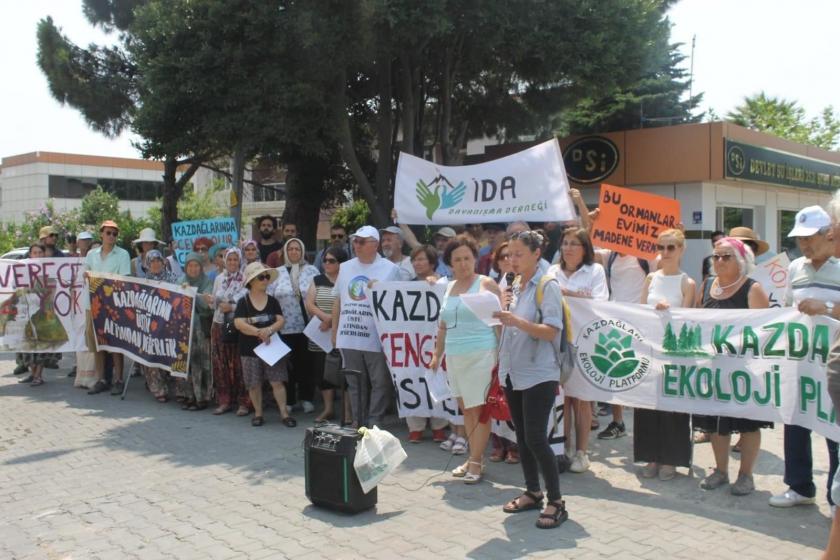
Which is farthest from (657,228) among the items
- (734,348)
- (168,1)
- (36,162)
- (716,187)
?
(36,162)

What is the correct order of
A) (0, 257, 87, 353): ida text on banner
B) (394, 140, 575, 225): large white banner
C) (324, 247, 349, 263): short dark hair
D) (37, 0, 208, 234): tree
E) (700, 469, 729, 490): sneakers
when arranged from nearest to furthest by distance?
(700, 469, 729, 490): sneakers → (394, 140, 575, 225): large white banner → (324, 247, 349, 263): short dark hair → (0, 257, 87, 353): ida text on banner → (37, 0, 208, 234): tree

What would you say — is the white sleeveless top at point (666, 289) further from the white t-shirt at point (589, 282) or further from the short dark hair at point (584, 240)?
the short dark hair at point (584, 240)

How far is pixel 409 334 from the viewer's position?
283 inches

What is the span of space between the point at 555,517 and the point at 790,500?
67.6 inches

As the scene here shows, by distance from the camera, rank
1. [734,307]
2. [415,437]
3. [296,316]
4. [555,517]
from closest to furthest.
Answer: [555,517] < [734,307] < [415,437] < [296,316]

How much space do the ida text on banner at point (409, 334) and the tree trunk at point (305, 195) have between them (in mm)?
10613

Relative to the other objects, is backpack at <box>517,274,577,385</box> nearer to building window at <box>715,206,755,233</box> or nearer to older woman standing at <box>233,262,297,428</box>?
older woman standing at <box>233,262,297,428</box>

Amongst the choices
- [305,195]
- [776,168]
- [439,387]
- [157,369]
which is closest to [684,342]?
[439,387]

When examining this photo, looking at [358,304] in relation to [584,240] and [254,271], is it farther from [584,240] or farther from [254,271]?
[584,240]

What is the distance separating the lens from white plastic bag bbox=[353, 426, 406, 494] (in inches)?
206

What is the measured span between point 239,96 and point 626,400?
761cm

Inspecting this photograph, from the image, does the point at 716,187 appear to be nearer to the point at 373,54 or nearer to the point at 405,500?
the point at 373,54

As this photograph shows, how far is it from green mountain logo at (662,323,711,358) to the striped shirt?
0.75m

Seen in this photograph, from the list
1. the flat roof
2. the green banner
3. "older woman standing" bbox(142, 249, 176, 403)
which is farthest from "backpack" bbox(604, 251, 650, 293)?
the flat roof
